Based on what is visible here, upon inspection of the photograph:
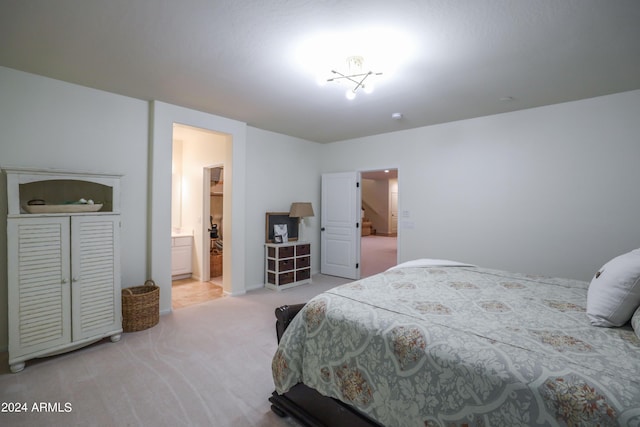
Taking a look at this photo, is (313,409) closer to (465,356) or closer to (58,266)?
(465,356)

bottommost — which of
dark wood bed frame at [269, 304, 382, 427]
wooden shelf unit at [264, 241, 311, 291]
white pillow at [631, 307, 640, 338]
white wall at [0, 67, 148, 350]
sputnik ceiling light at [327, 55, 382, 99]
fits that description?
dark wood bed frame at [269, 304, 382, 427]

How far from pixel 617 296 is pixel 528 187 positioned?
8.45 ft

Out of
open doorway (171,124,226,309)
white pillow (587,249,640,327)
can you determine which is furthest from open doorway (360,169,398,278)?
white pillow (587,249,640,327)

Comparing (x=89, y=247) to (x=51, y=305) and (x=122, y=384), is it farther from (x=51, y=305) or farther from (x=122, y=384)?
(x=122, y=384)

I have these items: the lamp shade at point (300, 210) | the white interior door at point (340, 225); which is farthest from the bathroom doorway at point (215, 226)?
the white interior door at point (340, 225)

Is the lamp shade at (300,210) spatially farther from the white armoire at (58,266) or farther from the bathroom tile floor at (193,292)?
the white armoire at (58,266)

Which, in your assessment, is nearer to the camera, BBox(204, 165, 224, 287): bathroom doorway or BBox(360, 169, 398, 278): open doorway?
BBox(204, 165, 224, 287): bathroom doorway

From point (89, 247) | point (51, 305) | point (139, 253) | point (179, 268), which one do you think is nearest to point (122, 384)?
point (51, 305)

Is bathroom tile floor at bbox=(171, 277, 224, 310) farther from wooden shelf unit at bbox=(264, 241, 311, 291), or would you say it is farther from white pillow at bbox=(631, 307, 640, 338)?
white pillow at bbox=(631, 307, 640, 338)

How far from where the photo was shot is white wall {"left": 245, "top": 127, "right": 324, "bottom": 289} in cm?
460

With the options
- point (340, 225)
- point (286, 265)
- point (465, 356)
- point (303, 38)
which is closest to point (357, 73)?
point (303, 38)

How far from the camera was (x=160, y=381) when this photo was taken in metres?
2.18

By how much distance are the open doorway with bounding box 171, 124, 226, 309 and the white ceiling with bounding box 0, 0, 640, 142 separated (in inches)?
65.3

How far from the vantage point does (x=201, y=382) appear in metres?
2.18
